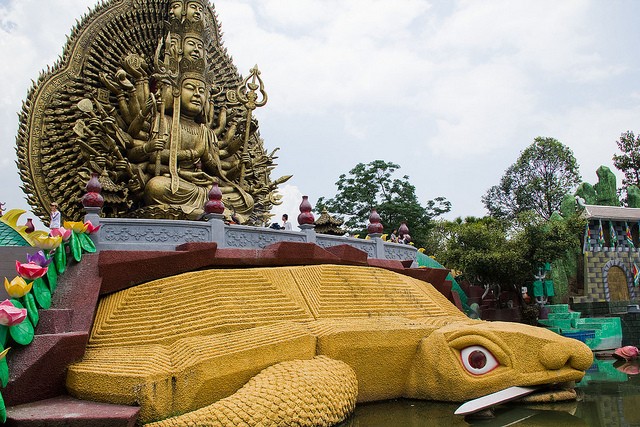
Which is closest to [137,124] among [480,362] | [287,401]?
[287,401]

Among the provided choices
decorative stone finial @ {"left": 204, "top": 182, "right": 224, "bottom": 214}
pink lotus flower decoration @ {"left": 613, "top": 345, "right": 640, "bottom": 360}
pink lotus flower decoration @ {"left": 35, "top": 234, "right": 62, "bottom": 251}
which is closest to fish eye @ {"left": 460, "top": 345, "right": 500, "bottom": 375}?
decorative stone finial @ {"left": 204, "top": 182, "right": 224, "bottom": 214}

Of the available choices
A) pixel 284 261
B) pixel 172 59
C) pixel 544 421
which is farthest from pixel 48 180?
pixel 544 421

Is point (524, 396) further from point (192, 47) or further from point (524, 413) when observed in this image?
point (192, 47)

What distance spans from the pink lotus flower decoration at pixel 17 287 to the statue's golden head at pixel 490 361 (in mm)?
5486

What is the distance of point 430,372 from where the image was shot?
7820 mm

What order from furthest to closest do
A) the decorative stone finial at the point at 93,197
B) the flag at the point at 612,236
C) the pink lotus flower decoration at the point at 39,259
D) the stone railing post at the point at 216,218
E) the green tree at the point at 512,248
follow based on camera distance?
1. the flag at the point at 612,236
2. the green tree at the point at 512,248
3. the stone railing post at the point at 216,218
4. the decorative stone finial at the point at 93,197
5. the pink lotus flower decoration at the point at 39,259

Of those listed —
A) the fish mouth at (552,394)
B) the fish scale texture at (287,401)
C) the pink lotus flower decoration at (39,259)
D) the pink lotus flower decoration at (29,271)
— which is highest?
the pink lotus flower decoration at (39,259)

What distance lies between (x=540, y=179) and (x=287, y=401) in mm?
33763

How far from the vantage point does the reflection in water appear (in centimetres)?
677

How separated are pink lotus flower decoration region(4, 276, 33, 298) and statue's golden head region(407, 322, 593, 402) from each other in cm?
549

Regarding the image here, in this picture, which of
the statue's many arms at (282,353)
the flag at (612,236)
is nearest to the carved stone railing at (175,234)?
the statue's many arms at (282,353)

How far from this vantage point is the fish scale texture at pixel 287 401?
575cm

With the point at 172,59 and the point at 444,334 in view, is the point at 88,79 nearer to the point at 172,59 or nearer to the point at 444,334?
the point at 172,59

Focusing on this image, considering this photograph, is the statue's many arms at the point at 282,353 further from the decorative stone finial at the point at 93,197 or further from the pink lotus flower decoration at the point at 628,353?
the pink lotus flower decoration at the point at 628,353
